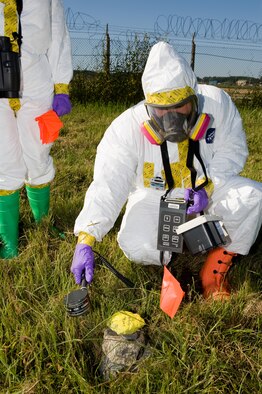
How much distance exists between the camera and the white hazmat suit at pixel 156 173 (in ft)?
6.43

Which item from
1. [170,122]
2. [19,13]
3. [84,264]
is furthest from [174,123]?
[19,13]

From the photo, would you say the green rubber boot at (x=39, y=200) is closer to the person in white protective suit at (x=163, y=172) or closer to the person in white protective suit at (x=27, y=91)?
the person in white protective suit at (x=27, y=91)

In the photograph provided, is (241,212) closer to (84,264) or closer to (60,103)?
(84,264)

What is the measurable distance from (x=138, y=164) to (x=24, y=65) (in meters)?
0.81

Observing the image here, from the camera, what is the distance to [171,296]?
190 centimetres

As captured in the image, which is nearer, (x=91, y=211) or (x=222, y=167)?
(x=91, y=211)

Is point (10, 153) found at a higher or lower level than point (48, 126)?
lower

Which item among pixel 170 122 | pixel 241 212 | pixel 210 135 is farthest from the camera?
pixel 210 135

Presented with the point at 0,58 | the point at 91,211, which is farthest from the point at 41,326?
the point at 0,58

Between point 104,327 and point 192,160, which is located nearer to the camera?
point 104,327

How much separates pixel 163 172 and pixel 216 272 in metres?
0.58

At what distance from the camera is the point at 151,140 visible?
6.73ft

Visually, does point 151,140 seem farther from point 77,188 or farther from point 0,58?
point 77,188

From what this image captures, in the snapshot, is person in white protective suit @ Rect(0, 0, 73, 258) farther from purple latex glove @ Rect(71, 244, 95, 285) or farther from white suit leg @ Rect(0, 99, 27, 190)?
purple latex glove @ Rect(71, 244, 95, 285)
